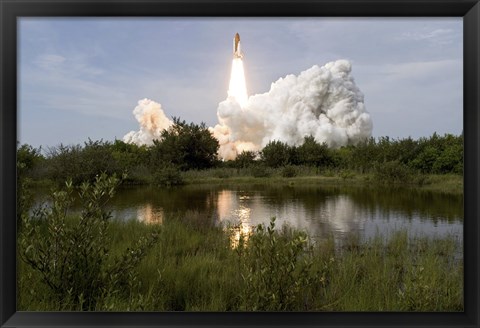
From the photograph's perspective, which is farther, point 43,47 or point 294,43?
point 294,43

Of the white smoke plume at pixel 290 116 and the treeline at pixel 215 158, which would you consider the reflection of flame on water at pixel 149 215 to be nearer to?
the treeline at pixel 215 158

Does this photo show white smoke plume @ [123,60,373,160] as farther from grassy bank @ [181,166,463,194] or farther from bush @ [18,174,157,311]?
bush @ [18,174,157,311]

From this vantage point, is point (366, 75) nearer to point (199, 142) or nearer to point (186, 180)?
point (199, 142)

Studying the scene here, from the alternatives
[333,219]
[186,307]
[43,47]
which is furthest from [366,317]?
[43,47]

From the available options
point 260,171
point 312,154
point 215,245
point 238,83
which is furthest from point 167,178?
point 312,154

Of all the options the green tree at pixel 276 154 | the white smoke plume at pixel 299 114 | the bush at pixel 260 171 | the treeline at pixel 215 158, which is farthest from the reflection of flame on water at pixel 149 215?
the green tree at pixel 276 154

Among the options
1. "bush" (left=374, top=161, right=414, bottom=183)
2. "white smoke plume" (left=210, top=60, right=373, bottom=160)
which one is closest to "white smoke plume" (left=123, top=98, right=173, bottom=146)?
"white smoke plume" (left=210, top=60, right=373, bottom=160)

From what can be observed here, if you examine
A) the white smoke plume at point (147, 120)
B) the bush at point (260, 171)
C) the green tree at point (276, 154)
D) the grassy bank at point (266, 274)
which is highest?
the white smoke plume at point (147, 120)
